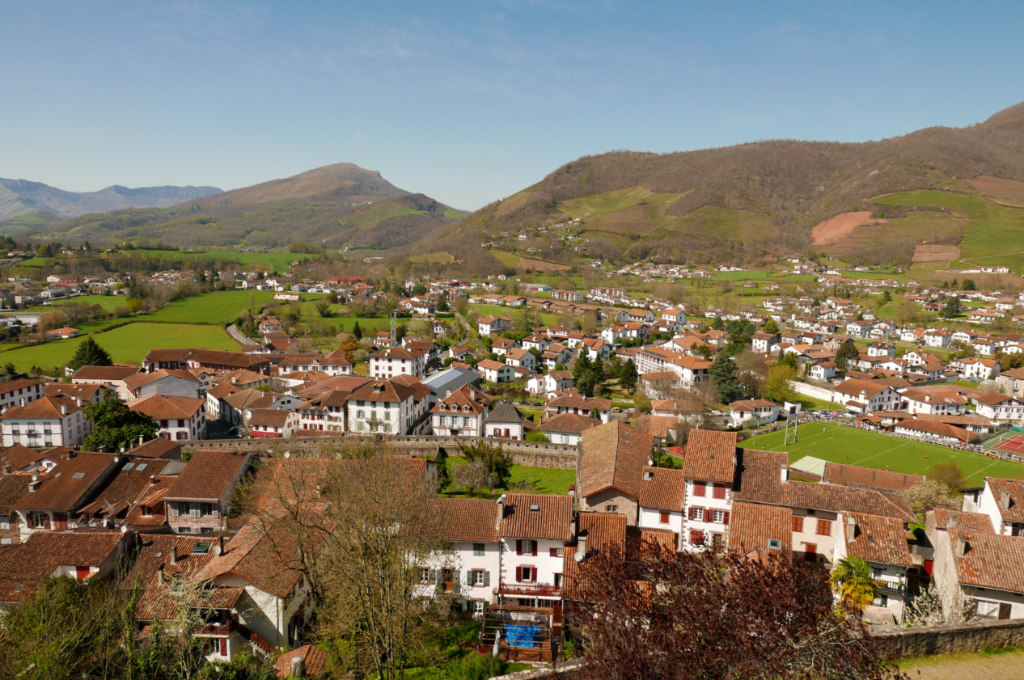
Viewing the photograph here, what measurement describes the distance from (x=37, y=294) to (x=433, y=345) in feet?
269

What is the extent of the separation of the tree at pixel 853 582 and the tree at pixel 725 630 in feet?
29.1

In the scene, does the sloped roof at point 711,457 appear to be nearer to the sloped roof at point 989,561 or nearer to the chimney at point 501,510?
the sloped roof at point 989,561

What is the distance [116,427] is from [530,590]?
34.4 metres

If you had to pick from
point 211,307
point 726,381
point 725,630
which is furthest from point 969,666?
point 211,307

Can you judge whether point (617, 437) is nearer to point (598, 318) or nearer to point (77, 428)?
point (77, 428)

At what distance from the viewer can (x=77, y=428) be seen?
45562 millimetres

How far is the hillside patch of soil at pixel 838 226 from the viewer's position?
551 ft

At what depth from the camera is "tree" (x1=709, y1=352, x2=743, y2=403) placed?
61.1 m

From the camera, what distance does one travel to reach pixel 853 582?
17094 millimetres

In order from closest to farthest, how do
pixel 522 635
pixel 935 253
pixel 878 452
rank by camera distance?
pixel 522 635 → pixel 878 452 → pixel 935 253

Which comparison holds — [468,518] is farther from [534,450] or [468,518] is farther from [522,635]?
[534,450]

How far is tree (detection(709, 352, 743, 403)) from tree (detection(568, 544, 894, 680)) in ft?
177

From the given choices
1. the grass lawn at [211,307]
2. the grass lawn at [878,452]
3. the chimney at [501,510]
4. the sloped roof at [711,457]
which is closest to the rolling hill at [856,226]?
the grass lawn at [211,307]

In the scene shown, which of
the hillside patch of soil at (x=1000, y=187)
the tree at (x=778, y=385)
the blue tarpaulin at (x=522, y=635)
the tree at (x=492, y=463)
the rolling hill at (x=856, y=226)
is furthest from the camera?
the hillside patch of soil at (x=1000, y=187)
